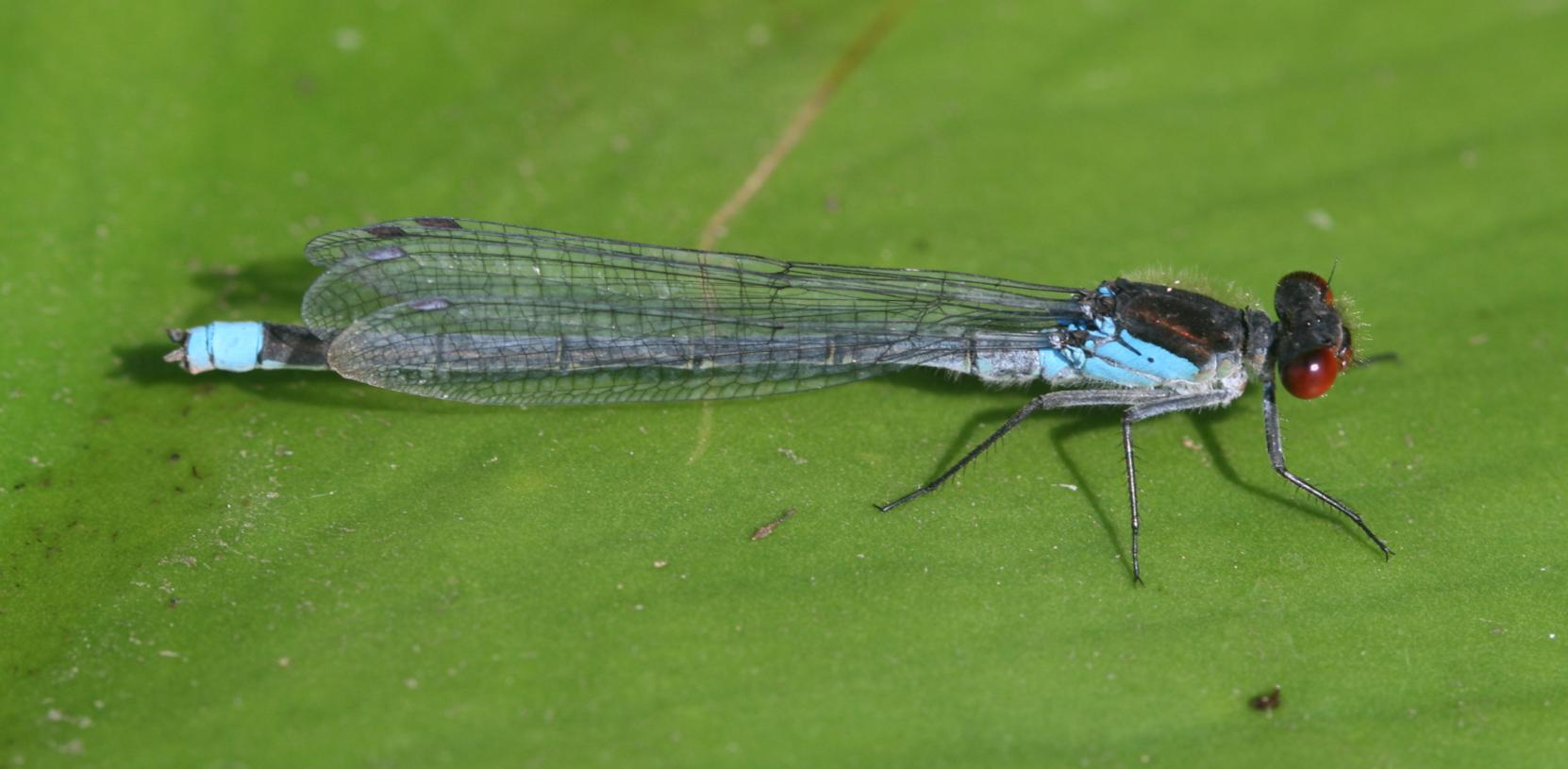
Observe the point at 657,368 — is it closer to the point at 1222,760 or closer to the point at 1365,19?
the point at 1222,760

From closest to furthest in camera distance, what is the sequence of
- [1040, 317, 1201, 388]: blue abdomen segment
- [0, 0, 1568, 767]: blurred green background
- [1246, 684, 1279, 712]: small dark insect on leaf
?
[0, 0, 1568, 767]: blurred green background
[1246, 684, 1279, 712]: small dark insect on leaf
[1040, 317, 1201, 388]: blue abdomen segment

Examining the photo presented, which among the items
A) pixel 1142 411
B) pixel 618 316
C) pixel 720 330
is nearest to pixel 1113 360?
pixel 1142 411

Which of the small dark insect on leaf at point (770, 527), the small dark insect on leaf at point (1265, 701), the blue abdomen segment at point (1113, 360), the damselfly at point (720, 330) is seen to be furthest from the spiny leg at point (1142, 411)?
the small dark insect on leaf at point (770, 527)

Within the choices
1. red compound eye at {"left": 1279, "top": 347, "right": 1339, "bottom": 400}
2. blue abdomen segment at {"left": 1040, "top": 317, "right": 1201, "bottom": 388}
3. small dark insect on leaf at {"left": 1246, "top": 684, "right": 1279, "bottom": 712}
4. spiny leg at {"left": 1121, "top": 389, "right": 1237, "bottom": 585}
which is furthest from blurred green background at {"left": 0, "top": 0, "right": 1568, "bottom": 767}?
red compound eye at {"left": 1279, "top": 347, "right": 1339, "bottom": 400}

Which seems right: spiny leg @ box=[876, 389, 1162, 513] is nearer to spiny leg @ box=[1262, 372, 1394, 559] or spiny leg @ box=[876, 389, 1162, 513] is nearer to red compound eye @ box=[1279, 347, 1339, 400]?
spiny leg @ box=[1262, 372, 1394, 559]

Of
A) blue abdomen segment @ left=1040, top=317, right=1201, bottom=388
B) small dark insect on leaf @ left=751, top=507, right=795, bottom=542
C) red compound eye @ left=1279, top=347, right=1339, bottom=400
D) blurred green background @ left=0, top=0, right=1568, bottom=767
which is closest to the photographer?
blurred green background @ left=0, top=0, right=1568, bottom=767

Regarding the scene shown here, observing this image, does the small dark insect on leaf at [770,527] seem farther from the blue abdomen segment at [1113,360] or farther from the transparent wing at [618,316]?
the blue abdomen segment at [1113,360]

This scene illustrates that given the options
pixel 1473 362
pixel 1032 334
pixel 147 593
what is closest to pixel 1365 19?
pixel 1473 362
